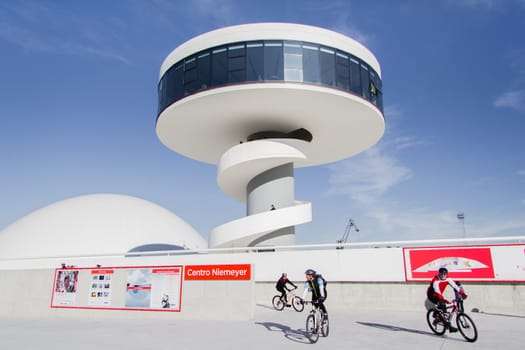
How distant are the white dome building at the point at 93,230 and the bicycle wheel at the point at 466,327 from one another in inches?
1107

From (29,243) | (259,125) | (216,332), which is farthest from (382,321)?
(29,243)

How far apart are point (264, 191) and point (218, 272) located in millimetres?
11403

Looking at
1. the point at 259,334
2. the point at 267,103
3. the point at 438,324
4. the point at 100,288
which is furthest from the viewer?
the point at 267,103

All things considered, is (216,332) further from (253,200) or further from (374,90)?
(374,90)

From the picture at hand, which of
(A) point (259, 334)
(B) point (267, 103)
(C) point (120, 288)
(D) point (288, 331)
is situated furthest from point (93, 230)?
(D) point (288, 331)

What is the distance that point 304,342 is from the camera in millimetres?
9930

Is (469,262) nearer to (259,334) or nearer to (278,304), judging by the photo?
(278,304)

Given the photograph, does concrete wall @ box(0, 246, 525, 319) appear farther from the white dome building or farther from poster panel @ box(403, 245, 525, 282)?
the white dome building

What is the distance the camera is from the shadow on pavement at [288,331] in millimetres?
10359

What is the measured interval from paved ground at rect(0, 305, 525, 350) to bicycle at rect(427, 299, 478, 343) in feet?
0.70

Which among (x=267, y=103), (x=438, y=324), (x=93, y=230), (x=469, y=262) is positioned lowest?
(x=438, y=324)

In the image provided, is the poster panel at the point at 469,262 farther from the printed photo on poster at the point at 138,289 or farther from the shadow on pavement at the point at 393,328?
the printed photo on poster at the point at 138,289

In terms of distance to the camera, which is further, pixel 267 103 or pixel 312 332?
pixel 267 103

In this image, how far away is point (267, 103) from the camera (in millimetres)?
23781
